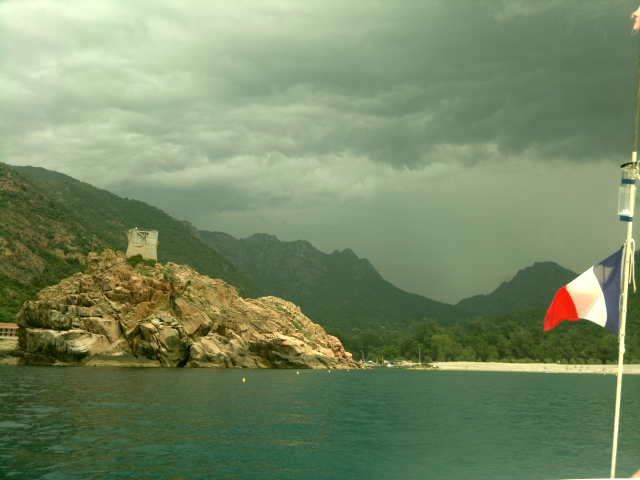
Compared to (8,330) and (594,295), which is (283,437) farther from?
(8,330)

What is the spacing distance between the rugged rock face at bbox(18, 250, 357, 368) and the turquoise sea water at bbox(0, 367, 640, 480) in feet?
209

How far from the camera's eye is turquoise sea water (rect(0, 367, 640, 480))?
30.7m

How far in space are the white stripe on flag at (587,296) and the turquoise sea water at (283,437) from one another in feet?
58.5

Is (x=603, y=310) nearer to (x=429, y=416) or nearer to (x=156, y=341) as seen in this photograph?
(x=429, y=416)

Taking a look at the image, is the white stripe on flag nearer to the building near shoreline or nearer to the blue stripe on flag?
the blue stripe on flag

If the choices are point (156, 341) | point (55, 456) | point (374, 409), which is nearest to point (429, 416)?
point (374, 409)

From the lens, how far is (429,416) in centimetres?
5919

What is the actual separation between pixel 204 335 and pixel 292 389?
6819 centimetres

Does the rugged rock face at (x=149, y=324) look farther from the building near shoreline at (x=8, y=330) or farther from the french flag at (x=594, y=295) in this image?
the french flag at (x=594, y=295)

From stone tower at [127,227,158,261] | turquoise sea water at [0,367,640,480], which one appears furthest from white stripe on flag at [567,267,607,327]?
stone tower at [127,227,158,261]

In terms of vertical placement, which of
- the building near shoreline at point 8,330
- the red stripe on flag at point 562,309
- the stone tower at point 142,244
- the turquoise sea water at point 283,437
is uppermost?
the stone tower at point 142,244

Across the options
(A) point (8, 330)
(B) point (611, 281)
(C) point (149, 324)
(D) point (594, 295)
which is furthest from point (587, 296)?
(A) point (8, 330)

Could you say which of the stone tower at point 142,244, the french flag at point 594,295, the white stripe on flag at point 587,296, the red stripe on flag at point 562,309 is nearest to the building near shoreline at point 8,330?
the stone tower at point 142,244

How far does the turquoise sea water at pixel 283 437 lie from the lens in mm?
30719
